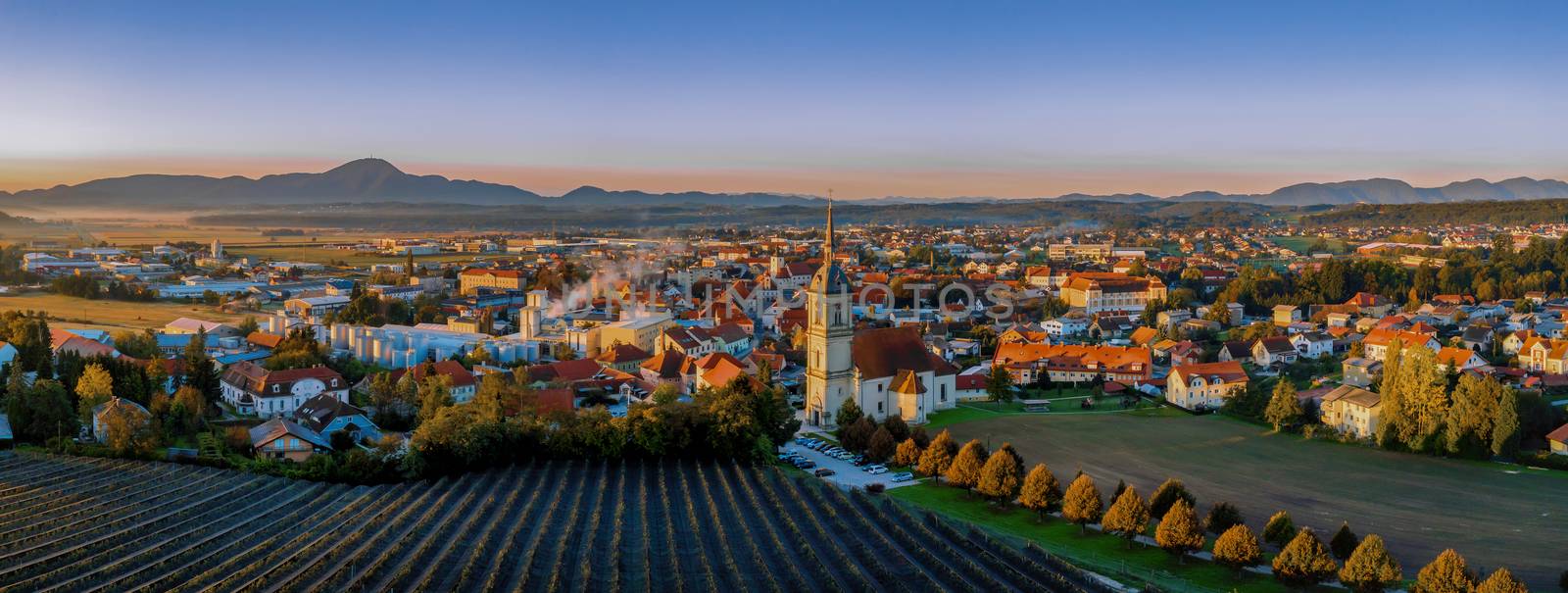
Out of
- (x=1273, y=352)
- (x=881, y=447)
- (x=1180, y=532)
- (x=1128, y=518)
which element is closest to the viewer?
(x=1180, y=532)

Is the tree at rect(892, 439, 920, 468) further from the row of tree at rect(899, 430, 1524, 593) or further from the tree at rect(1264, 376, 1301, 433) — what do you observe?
the tree at rect(1264, 376, 1301, 433)

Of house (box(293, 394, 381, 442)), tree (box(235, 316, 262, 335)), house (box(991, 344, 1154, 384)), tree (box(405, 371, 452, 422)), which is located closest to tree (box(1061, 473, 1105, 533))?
tree (box(405, 371, 452, 422))

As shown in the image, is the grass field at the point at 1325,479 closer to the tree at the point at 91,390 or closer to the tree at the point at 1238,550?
the tree at the point at 1238,550

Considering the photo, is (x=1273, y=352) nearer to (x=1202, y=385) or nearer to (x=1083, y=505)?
(x=1202, y=385)

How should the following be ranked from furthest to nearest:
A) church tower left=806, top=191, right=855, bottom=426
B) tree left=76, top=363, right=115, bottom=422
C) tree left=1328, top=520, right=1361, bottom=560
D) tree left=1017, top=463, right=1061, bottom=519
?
church tower left=806, top=191, right=855, bottom=426 → tree left=76, top=363, right=115, bottom=422 → tree left=1017, top=463, right=1061, bottom=519 → tree left=1328, top=520, right=1361, bottom=560

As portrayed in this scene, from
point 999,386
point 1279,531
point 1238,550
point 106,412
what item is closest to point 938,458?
point 1279,531
